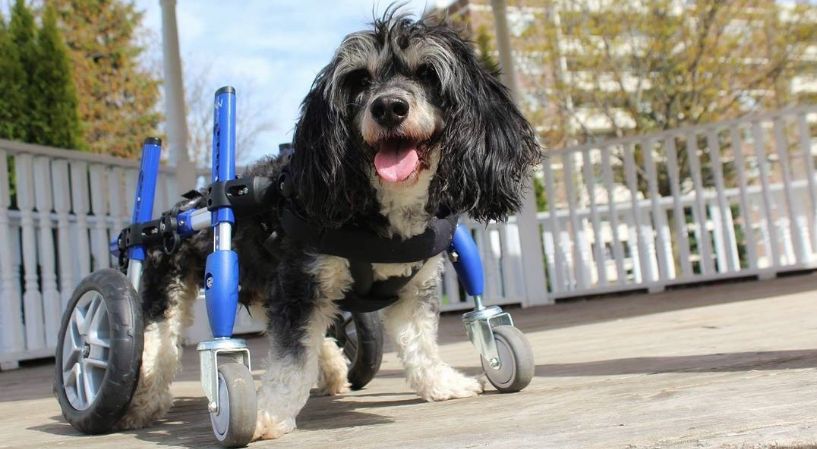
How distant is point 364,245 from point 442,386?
75 cm

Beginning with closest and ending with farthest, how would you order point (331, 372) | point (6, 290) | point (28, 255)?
point (331, 372) < point (6, 290) < point (28, 255)

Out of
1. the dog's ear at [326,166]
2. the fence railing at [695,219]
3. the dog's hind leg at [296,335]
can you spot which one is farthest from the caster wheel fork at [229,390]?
the fence railing at [695,219]

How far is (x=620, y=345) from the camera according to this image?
12.5ft

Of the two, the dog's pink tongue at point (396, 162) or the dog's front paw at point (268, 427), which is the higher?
the dog's pink tongue at point (396, 162)

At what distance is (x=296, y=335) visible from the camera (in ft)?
7.60

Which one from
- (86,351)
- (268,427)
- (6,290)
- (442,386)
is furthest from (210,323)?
(6,290)

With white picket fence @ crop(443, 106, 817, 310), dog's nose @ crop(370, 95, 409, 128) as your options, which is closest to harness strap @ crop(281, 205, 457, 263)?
dog's nose @ crop(370, 95, 409, 128)

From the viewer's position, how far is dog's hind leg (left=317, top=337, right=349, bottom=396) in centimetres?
329

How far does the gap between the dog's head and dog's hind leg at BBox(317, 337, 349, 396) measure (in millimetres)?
1183

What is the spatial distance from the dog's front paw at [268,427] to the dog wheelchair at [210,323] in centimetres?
11

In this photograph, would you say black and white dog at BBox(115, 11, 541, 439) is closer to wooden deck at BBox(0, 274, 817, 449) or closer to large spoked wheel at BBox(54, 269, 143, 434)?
wooden deck at BBox(0, 274, 817, 449)

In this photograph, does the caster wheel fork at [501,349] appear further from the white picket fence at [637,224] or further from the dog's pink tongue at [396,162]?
the white picket fence at [637,224]

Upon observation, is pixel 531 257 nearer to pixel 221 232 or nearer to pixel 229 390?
pixel 221 232

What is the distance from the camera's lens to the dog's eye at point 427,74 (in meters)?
2.25
